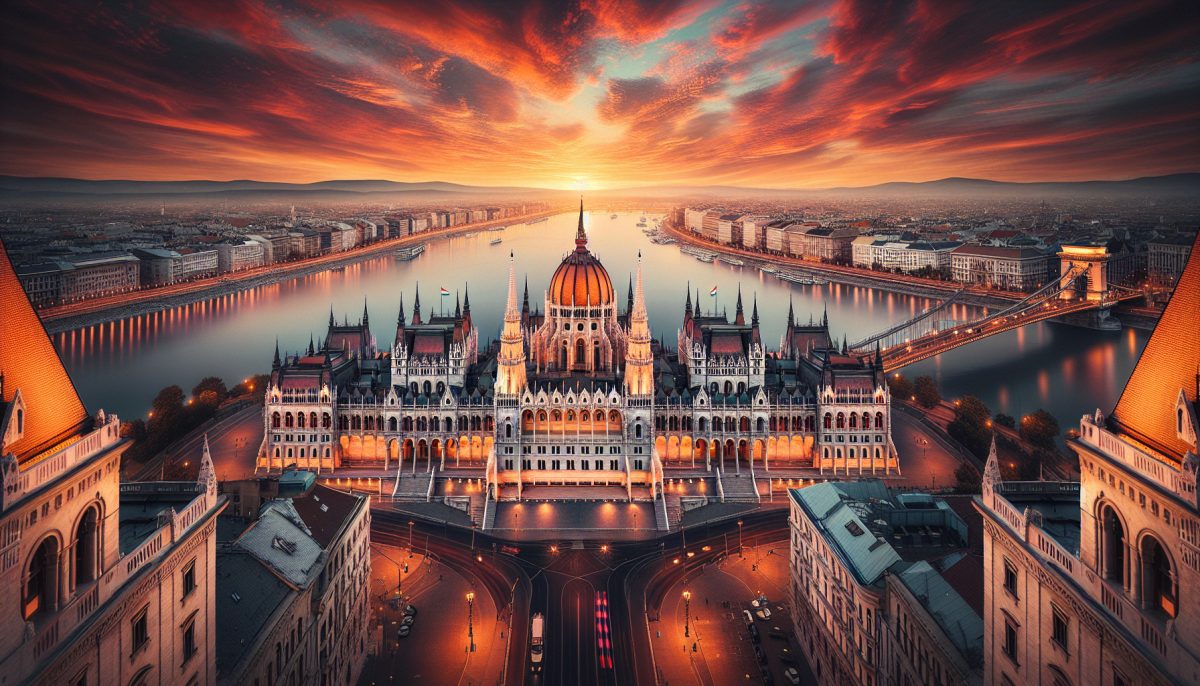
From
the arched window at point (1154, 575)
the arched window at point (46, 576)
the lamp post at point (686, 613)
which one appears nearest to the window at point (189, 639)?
the arched window at point (46, 576)

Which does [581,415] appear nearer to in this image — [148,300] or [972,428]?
[972,428]

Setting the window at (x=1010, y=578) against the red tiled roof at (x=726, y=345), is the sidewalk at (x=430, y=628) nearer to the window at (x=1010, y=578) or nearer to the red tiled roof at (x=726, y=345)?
the window at (x=1010, y=578)

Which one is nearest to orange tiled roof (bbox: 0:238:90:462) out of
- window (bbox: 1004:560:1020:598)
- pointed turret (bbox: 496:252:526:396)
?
window (bbox: 1004:560:1020:598)

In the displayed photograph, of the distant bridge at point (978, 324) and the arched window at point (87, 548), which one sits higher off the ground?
the distant bridge at point (978, 324)

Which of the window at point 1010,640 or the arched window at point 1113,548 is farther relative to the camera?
the window at point 1010,640

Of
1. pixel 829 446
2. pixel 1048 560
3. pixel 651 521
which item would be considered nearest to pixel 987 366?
pixel 829 446

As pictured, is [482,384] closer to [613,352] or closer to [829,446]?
[613,352]

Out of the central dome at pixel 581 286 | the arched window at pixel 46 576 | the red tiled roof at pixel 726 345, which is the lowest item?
the arched window at pixel 46 576
